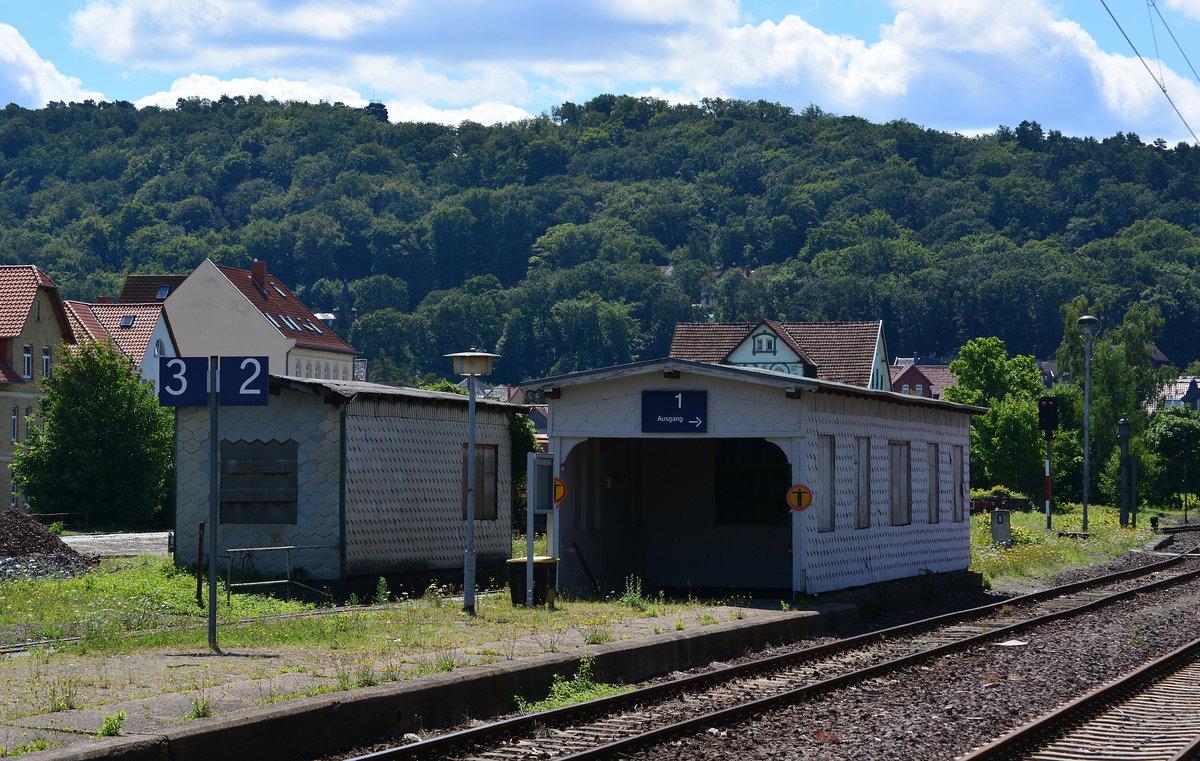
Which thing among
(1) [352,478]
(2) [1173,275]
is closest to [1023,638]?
(1) [352,478]

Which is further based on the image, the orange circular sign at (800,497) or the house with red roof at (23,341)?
the house with red roof at (23,341)

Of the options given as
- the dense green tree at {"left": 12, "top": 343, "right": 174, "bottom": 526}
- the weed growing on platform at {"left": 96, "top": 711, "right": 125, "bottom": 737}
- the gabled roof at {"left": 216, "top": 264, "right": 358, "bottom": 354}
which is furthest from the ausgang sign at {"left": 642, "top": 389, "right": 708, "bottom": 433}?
the gabled roof at {"left": 216, "top": 264, "right": 358, "bottom": 354}

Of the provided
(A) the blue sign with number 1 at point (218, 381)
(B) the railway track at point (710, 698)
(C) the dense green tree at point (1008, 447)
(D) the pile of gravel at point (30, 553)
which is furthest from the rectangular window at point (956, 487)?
(C) the dense green tree at point (1008, 447)

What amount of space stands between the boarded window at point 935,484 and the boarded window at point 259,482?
11.5 metres

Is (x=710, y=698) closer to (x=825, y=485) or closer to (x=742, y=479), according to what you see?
(x=825, y=485)

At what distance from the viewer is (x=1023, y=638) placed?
18500mm

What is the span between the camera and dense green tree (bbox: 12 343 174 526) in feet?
132

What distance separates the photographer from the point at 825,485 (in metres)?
21.1

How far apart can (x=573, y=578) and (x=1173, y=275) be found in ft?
566

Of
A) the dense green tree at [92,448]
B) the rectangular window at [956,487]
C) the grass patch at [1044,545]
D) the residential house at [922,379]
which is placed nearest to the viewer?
the rectangular window at [956,487]

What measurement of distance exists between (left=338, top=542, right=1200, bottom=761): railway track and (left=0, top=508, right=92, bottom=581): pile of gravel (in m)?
12.5

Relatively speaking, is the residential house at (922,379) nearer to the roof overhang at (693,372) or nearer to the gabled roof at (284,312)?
the gabled roof at (284,312)

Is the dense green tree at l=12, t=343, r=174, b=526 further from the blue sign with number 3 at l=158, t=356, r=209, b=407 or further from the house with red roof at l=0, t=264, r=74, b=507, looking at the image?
the blue sign with number 3 at l=158, t=356, r=209, b=407

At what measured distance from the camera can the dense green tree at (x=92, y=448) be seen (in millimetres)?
40219
